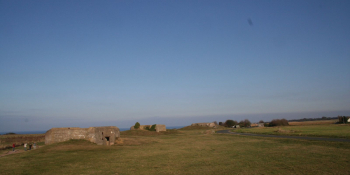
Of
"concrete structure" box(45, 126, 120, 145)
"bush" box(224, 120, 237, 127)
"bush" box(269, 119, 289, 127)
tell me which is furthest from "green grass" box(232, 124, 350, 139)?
"bush" box(224, 120, 237, 127)

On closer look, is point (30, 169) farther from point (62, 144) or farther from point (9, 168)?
point (62, 144)

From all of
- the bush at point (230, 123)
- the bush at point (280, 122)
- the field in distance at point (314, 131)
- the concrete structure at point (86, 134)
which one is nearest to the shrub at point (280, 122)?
the bush at point (280, 122)

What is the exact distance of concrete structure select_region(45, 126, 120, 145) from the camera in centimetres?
2488

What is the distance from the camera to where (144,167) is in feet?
45.5

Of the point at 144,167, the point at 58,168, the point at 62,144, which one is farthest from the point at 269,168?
the point at 62,144

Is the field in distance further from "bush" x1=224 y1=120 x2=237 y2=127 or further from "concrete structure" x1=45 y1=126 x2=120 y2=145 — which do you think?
"bush" x1=224 y1=120 x2=237 y2=127

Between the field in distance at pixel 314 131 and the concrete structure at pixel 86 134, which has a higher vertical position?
the concrete structure at pixel 86 134

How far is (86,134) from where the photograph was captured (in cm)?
2650

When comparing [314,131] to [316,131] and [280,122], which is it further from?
[280,122]

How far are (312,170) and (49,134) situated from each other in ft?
82.2

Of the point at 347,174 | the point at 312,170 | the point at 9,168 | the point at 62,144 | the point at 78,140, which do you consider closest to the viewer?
the point at 347,174

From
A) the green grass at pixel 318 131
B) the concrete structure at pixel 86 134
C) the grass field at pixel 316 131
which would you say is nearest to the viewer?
the concrete structure at pixel 86 134

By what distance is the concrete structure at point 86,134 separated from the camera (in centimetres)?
2488

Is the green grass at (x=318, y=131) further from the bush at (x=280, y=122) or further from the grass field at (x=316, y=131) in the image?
the bush at (x=280, y=122)
